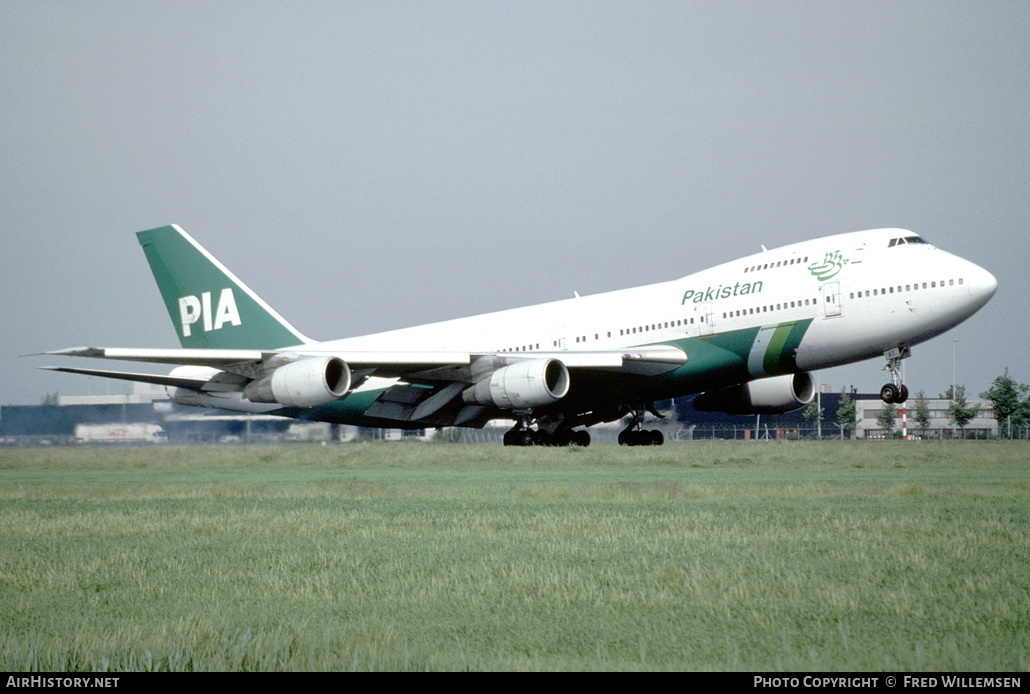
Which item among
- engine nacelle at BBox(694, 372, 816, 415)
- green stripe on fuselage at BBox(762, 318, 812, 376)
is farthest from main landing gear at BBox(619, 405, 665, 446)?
green stripe on fuselage at BBox(762, 318, 812, 376)

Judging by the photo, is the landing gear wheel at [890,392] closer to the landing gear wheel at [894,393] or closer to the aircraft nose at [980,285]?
the landing gear wheel at [894,393]

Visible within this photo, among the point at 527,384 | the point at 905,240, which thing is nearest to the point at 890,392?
the point at 905,240

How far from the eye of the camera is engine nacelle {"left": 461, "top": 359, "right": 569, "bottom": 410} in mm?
26031

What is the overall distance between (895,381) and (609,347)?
704 cm

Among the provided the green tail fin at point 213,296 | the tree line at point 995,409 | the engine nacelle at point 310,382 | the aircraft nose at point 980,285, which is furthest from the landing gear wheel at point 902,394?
the tree line at point 995,409

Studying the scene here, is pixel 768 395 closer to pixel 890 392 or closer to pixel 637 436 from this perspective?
pixel 637 436

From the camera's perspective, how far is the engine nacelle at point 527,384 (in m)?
26.0

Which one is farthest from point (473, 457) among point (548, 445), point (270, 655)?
point (270, 655)

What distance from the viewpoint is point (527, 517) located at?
13.5 metres

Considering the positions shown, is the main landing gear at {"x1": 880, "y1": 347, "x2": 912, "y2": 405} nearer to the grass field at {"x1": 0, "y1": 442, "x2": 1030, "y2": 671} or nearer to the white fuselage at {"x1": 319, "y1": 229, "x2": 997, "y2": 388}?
the white fuselage at {"x1": 319, "y1": 229, "x2": 997, "y2": 388}

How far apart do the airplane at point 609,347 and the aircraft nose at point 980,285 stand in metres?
0.03

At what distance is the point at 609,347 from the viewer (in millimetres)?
28438

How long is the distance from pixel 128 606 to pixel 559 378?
19.2m
